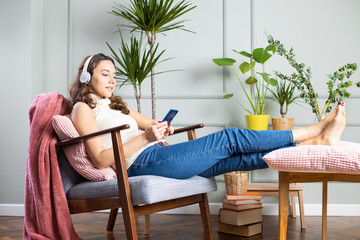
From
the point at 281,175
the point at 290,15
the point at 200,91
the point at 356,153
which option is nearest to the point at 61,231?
the point at 281,175

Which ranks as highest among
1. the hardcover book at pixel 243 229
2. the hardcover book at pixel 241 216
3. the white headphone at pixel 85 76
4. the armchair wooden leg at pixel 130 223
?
the white headphone at pixel 85 76

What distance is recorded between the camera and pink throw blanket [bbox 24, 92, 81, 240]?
192 cm

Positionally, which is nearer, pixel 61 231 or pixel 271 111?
pixel 61 231

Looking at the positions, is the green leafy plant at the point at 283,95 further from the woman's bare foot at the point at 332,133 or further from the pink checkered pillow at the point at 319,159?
the pink checkered pillow at the point at 319,159

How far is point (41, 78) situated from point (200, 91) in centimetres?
139

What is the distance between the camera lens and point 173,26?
11.3 ft

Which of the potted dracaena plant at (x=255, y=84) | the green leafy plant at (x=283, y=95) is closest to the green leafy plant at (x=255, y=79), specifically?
the potted dracaena plant at (x=255, y=84)

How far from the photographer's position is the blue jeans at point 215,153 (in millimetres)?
1923

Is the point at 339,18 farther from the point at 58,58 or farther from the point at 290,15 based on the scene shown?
the point at 58,58

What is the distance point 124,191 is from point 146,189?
102 millimetres

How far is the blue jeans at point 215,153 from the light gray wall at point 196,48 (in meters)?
1.41

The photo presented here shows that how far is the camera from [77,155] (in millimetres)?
1970

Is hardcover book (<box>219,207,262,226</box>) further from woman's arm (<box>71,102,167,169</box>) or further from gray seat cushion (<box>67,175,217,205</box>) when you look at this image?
woman's arm (<box>71,102,167,169</box>)

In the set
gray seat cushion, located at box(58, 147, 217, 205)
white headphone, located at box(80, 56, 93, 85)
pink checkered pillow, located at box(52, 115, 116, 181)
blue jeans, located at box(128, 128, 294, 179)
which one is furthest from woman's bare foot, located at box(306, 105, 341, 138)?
white headphone, located at box(80, 56, 93, 85)
